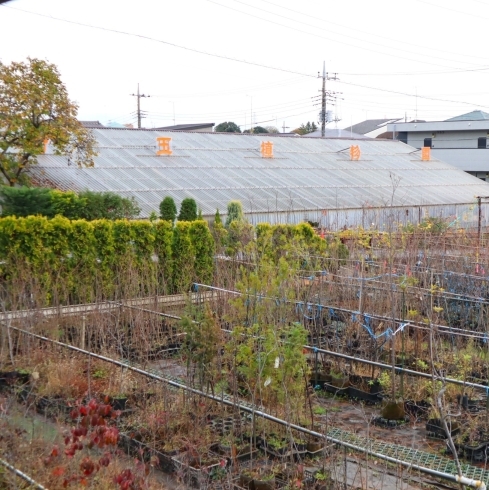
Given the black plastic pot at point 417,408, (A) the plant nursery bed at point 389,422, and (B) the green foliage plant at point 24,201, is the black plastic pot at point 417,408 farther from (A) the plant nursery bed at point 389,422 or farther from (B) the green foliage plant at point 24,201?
(B) the green foliage plant at point 24,201

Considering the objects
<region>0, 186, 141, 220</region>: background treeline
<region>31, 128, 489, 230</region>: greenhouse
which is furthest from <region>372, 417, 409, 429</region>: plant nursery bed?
<region>31, 128, 489, 230</region>: greenhouse

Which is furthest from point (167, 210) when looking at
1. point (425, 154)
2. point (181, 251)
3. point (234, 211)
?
point (425, 154)

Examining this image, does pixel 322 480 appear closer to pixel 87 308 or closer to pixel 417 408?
pixel 417 408

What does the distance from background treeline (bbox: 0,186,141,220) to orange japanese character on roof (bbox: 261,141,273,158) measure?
871 centimetres

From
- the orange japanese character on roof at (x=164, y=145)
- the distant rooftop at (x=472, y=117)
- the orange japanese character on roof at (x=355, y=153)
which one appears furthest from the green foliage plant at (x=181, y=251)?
the distant rooftop at (x=472, y=117)

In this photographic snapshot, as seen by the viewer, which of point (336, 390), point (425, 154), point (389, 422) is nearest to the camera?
point (389, 422)

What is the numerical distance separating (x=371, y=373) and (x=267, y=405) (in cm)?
171

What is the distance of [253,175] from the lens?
61.5ft

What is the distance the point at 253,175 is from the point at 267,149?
8.15 feet

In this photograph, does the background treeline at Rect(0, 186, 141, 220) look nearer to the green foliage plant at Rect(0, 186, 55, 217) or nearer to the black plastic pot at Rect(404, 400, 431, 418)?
the green foliage plant at Rect(0, 186, 55, 217)

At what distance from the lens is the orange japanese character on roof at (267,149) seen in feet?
68.3

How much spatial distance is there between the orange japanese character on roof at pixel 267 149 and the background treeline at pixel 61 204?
871 cm

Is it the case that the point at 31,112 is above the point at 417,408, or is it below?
above

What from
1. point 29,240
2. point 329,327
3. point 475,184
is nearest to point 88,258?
point 29,240
